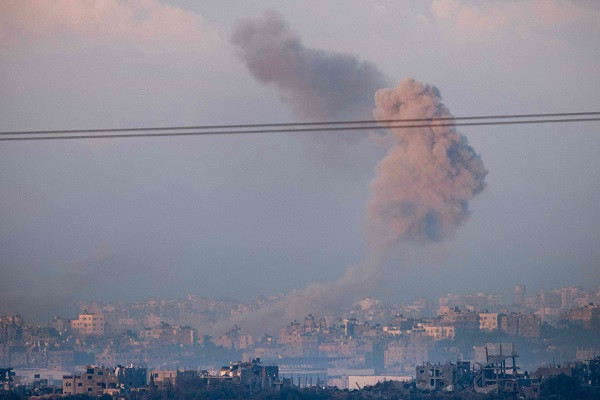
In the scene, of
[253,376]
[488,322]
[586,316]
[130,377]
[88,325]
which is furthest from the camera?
[88,325]

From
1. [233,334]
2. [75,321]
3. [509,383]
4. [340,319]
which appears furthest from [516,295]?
[509,383]

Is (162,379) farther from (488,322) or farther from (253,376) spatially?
(488,322)

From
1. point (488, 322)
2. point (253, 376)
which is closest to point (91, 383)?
point (253, 376)

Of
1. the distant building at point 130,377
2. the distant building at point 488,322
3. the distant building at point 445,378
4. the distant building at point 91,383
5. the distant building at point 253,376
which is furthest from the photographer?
the distant building at point 488,322

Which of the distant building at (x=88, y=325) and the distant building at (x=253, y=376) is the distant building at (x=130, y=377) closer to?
the distant building at (x=253, y=376)

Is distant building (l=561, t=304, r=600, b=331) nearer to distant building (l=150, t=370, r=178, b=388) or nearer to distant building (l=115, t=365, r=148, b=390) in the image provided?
distant building (l=150, t=370, r=178, b=388)

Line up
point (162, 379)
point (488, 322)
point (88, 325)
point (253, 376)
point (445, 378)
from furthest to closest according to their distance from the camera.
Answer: point (88, 325) < point (488, 322) < point (162, 379) < point (253, 376) < point (445, 378)

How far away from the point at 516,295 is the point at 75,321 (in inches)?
1752

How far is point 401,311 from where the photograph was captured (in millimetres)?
142625

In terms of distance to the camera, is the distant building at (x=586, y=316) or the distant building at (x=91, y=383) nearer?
the distant building at (x=91, y=383)

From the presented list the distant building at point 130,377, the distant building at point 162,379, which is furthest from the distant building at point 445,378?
the distant building at point 130,377

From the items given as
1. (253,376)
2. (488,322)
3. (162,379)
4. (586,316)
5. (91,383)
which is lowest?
(91,383)

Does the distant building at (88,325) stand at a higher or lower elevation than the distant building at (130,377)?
higher

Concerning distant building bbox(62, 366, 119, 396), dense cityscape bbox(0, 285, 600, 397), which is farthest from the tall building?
distant building bbox(62, 366, 119, 396)
